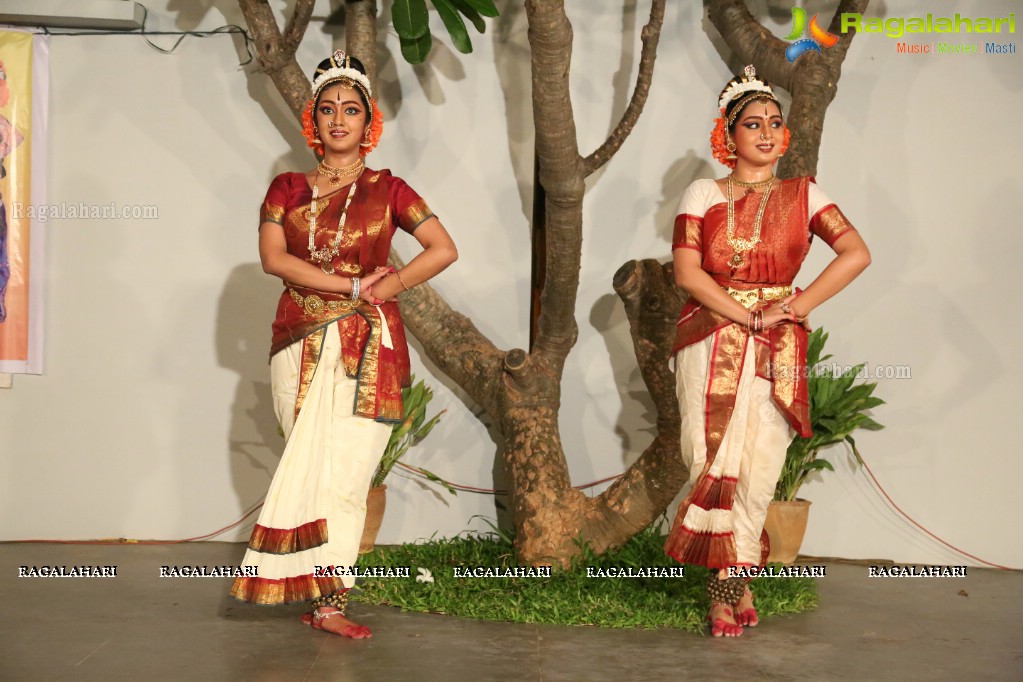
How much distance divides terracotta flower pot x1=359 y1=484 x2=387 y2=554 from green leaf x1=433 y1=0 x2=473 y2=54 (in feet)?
6.00

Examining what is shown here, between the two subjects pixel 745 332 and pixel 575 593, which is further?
pixel 575 593

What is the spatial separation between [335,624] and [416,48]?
2.29 metres

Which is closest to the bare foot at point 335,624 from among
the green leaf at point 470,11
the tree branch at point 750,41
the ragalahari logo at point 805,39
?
the green leaf at point 470,11

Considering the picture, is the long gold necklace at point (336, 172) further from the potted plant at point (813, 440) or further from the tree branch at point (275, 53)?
the potted plant at point (813, 440)

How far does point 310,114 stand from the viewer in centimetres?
346

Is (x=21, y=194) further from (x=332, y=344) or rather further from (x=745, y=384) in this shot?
(x=745, y=384)

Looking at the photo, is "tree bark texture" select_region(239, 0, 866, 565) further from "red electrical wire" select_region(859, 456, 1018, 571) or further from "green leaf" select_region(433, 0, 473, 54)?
"red electrical wire" select_region(859, 456, 1018, 571)

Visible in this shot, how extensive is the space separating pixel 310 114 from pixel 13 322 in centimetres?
204

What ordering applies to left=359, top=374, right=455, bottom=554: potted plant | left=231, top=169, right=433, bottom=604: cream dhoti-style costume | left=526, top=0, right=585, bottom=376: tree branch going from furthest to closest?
left=359, top=374, right=455, bottom=554: potted plant < left=526, top=0, right=585, bottom=376: tree branch < left=231, top=169, right=433, bottom=604: cream dhoti-style costume

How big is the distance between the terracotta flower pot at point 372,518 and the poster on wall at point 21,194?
1655 mm

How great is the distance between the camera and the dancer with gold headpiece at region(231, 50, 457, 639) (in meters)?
3.31

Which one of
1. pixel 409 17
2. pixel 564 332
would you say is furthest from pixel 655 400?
pixel 409 17

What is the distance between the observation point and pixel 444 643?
3277mm

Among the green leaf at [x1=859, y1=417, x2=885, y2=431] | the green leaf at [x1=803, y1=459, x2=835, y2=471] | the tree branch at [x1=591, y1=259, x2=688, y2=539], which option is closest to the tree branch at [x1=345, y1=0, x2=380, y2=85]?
the tree branch at [x1=591, y1=259, x2=688, y2=539]
